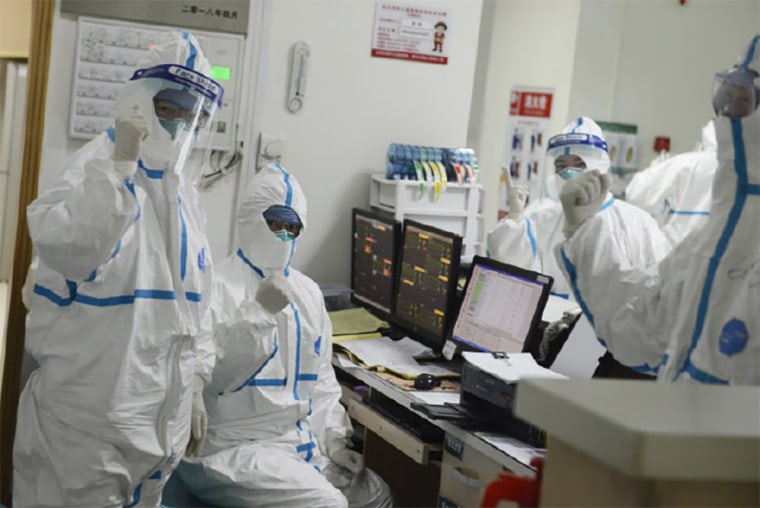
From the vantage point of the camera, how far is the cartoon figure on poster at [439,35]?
15.2 feet

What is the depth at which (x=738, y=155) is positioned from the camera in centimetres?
195

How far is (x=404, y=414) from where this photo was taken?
361 cm

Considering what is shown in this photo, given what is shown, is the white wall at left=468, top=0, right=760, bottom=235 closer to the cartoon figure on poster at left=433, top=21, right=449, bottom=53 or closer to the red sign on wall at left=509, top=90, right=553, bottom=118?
the red sign on wall at left=509, top=90, right=553, bottom=118

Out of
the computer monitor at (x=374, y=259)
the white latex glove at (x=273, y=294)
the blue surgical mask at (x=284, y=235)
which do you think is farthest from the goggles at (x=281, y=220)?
the computer monitor at (x=374, y=259)

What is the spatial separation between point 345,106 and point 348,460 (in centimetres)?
170

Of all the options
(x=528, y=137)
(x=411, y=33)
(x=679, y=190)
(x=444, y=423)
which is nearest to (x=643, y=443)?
(x=444, y=423)

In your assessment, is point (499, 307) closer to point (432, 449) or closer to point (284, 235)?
point (432, 449)

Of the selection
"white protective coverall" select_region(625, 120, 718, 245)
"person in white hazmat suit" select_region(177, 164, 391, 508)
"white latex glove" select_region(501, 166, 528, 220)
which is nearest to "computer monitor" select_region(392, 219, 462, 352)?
"person in white hazmat suit" select_region(177, 164, 391, 508)

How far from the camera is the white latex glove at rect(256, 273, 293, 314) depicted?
10.5 ft

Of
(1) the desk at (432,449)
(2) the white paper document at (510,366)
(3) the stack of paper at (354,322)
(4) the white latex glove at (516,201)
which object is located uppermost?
(4) the white latex glove at (516,201)

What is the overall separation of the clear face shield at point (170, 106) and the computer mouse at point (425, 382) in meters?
1.12

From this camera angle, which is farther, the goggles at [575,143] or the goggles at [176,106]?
the goggles at [575,143]

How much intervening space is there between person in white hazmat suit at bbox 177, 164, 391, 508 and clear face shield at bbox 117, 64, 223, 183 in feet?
1.83

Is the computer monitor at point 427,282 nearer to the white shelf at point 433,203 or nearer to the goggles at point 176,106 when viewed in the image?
the white shelf at point 433,203
